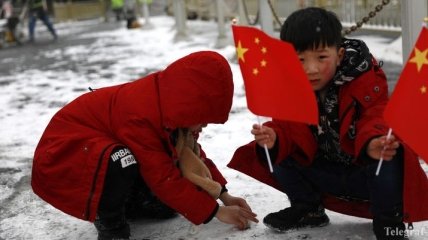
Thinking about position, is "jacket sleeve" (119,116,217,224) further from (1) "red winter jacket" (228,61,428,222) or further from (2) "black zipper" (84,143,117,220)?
(1) "red winter jacket" (228,61,428,222)

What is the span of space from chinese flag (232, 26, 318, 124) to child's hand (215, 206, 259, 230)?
1.63 ft

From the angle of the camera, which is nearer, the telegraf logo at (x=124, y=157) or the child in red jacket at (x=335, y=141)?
the child in red jacket at (x=335, y=141)

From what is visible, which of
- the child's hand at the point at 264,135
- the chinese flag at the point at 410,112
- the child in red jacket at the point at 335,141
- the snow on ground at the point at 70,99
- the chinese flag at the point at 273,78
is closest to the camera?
the chinese flag at the point at 410,112

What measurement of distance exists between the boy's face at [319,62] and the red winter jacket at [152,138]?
275 mm

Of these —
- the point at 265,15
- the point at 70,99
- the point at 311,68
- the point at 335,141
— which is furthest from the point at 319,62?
the point at 70,99

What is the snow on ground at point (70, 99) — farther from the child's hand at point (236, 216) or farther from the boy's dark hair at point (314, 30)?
the boy's dark hair at point (314, 30)

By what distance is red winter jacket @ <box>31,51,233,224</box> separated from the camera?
187cm

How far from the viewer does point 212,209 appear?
194cm

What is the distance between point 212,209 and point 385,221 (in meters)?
0.58

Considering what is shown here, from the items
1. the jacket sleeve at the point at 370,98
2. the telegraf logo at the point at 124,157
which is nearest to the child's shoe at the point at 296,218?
the jacket sleeve at the point at 370,98

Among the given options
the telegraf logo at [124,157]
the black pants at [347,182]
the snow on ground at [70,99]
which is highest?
the telegraf logo at [124,157]

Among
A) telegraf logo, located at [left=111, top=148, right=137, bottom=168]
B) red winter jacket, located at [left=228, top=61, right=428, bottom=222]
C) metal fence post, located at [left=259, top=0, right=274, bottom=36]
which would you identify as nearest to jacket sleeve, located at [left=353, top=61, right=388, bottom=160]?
red winter jacket, located at [left=228, top=61, right=428, bottom=222]

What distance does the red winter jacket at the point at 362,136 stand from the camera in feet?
5.45

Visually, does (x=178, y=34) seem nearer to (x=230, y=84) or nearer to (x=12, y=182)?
(x=12, y=182)
